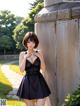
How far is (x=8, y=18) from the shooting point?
60688 mm

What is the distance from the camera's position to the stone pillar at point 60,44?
5.62m

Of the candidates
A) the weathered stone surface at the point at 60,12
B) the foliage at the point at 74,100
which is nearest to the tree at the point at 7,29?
the weathered stone surface at the point at 60,12

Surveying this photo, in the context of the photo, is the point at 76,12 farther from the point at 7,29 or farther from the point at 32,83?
the point at 7,29

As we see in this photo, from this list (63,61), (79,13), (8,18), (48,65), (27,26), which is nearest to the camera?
(79,13)

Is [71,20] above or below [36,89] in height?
above

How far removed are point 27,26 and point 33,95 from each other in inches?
1519

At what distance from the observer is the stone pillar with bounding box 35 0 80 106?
18.4ft

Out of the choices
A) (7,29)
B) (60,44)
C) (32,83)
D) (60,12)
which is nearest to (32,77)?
(32,83)

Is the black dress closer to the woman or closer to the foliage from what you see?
the woman

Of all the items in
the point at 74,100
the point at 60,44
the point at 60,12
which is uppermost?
the point at 60,12

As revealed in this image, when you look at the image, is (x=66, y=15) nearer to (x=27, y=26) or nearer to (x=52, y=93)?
(x=52, y=93)

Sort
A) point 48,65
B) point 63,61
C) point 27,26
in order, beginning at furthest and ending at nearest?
1. point 27,26
2. point 48,65
3. point 63,61

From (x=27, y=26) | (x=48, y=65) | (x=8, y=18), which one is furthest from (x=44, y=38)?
(x=8, y=18)

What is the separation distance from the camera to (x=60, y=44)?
601cm
